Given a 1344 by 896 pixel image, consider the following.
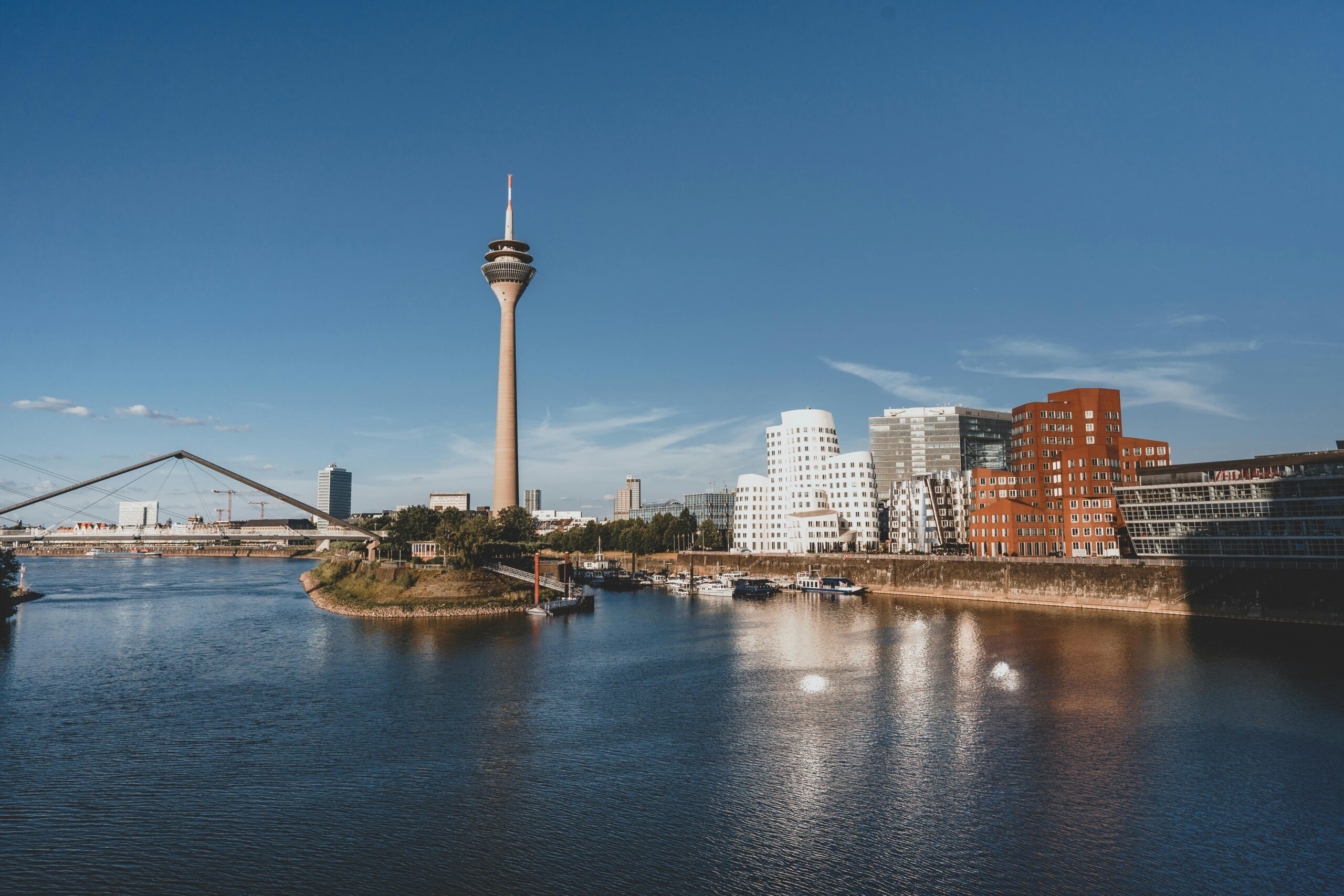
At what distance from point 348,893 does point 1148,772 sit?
113 feet

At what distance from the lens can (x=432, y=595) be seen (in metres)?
97.7

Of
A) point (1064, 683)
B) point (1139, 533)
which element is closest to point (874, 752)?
point (1064, 683)

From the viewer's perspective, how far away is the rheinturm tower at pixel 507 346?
143m

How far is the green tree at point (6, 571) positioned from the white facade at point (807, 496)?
12974 centimetres

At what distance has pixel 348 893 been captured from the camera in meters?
25.8

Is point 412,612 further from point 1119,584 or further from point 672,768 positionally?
point 1119,584

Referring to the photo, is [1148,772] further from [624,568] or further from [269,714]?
[624,568]

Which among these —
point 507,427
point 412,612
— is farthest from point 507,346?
point 412,612

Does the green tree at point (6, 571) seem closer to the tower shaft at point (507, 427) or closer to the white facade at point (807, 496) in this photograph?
the tower shaft at point (507, 427)

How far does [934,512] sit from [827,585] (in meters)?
33.9

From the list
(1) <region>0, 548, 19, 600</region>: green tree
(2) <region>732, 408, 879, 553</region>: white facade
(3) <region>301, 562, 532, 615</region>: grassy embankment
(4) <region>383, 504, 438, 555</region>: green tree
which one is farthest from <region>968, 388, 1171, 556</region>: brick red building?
(1) <region>0, 548, 19, 600</region>: green tree

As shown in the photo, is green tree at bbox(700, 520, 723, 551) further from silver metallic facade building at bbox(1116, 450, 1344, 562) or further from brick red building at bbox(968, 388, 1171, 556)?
silver metallic facade building at bbox(1116, 450, 1344, 562)

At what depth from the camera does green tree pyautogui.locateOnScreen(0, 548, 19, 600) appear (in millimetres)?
94188

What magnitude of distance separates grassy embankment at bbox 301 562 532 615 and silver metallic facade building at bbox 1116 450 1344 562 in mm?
80785
